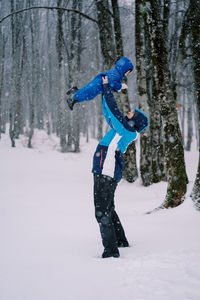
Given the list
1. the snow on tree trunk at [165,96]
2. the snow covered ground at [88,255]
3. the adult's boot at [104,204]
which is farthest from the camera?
the snow on tree trunk at [165,96]

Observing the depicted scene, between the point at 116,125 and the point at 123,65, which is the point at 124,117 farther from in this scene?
the point at 123,65

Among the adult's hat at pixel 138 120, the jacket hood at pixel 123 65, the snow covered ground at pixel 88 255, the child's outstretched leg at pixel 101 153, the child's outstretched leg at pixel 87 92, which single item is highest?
the jacket hood at pixel 123 65

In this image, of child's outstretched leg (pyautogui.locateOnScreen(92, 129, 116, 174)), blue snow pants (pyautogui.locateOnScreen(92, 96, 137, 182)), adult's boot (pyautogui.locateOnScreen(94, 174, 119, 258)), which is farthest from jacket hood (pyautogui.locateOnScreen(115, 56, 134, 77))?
adult's boot (pyautogui.locateOnScreen(94, 174, 119, 258))

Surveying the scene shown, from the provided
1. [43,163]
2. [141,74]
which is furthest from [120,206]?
[43,163]

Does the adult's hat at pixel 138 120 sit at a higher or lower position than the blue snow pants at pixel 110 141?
higher

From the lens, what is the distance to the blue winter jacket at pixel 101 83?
254 cm

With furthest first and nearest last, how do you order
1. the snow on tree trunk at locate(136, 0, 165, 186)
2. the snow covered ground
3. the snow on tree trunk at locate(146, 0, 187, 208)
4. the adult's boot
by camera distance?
→ the snow on tree trunk at locate(136, 0, 165, 186), the snow on tree trunk at locate(146, 0, 187, 208), the adult's boot, the snow covered ground

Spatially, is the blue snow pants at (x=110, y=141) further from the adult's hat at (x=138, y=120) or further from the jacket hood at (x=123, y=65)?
the jacket hood at (x=123, y=65)

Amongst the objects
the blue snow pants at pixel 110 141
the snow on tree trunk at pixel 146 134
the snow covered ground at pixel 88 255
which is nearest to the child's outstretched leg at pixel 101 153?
the blue snow pants at pixel 110 141

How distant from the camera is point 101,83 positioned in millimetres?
2596

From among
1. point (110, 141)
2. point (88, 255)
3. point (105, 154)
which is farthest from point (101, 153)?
point (88, 255)

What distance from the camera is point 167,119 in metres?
4.51

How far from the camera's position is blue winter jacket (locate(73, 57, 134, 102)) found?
254 centimetres

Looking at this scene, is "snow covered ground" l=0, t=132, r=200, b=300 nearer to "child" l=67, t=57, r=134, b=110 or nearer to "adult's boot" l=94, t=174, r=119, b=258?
"adult's boot" l=94, t=174, r=119, b=258
